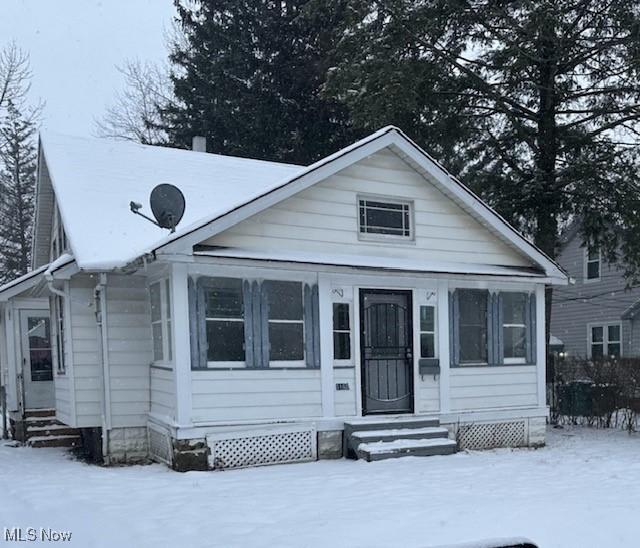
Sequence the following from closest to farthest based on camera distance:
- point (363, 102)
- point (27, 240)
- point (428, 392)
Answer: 1. point (428, 392)
2. point (363, 102)
3. point (27, 240)

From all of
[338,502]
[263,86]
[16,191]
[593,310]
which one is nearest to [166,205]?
[338,502]

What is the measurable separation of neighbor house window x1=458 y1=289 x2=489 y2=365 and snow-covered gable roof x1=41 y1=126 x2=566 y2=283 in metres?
1.16

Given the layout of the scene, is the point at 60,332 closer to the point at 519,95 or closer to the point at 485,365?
the point at 485,365

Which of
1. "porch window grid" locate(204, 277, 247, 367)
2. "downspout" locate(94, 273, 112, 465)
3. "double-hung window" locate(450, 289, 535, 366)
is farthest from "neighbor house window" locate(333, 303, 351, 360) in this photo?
"downspout" locate(94, 273, 112, 465)

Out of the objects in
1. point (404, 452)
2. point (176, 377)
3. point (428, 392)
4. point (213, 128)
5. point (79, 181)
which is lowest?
point (404, 452)

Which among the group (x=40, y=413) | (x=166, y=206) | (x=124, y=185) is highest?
(x=124, y=185)

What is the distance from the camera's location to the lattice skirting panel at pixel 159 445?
8.19 m

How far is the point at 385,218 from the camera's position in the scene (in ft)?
32.0

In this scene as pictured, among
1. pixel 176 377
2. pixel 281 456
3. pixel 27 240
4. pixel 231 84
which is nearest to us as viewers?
pixel 176 377

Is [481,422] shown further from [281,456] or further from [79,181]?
[79,181]

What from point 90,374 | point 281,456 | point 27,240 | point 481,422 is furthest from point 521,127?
point 27,240

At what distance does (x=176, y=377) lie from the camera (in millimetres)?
7867

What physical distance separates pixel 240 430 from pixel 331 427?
1389mm

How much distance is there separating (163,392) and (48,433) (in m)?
3.52
